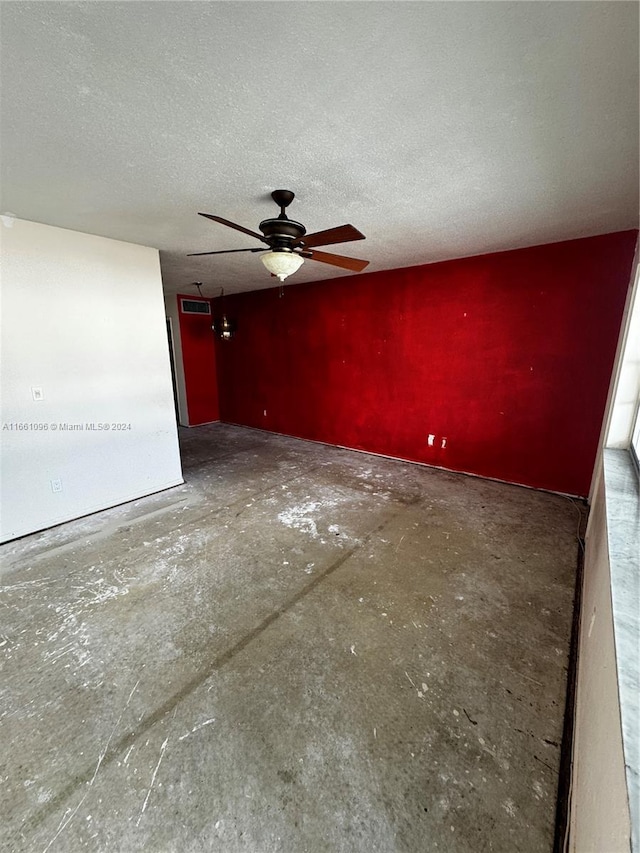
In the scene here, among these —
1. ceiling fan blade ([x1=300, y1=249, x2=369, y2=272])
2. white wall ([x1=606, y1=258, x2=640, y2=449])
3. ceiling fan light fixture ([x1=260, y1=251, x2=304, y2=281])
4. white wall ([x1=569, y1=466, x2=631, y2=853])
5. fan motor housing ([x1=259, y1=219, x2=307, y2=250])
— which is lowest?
white wall ([x1=569, y1=466, x2=631, y2=853])

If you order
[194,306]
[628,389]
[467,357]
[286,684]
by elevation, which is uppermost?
[194,306]

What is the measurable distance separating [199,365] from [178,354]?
1.36 feet

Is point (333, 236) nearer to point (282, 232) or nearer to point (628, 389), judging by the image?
point (282, 232)

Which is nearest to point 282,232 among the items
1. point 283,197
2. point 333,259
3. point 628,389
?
Answer: point 283,197

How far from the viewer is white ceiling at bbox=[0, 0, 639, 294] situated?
970mm

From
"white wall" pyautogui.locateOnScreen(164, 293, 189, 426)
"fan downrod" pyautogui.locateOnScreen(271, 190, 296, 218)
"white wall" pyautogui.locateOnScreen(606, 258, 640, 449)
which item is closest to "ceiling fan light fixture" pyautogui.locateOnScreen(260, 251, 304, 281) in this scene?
"fan downrod" pyautogui.locateOnScreen(271, 190, 296, 218)

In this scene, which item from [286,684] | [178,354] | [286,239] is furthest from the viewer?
[178,354]

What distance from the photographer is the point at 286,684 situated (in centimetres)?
153

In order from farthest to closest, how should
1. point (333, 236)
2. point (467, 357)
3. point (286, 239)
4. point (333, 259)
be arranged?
point (467, 357) → point (333, 259) → point (286, 239) → point (333, 236)

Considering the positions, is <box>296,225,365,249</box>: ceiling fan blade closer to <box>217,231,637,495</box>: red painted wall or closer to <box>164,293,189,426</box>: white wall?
<box>217,231,637,495</box>: red painted wall

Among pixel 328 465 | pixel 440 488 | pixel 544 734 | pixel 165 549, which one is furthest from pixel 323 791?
pixel 328 465

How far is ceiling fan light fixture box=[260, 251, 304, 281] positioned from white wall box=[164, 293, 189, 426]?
462cm

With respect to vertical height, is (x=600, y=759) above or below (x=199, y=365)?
below

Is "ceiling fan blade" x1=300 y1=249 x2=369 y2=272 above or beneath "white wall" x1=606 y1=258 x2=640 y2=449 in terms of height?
above
